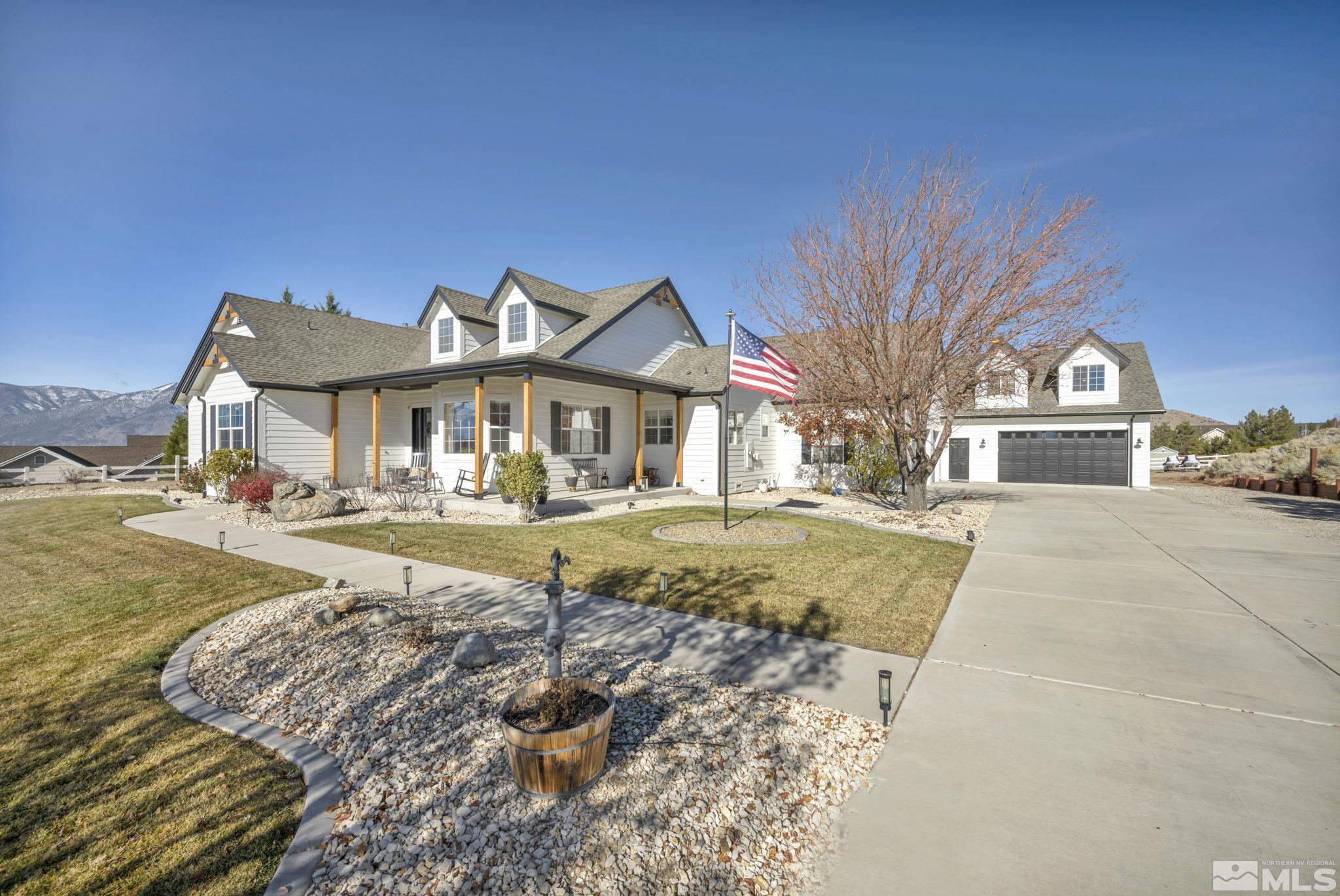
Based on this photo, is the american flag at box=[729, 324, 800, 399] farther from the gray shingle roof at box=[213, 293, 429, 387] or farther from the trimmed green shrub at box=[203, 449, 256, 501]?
the trimmed green shrub at box=[203, 449, 256, 501]

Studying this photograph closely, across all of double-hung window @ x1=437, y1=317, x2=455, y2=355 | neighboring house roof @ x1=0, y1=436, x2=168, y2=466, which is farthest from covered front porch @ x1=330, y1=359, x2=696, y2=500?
neighboring house roof @ x1=0, y1=436, x2=168, y2=466

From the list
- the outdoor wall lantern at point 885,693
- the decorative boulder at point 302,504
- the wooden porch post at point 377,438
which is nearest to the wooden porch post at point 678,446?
the wooden porch post at point 377,438

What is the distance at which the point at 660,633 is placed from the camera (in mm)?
5398

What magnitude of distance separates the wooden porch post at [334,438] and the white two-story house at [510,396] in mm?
66

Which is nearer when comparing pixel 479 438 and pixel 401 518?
pixel 401 518

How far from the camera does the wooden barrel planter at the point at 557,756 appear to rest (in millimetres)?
2756

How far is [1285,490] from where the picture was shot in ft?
65.2

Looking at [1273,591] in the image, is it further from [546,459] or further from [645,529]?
[546,459]

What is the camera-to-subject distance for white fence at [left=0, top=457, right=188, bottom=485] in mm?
21734

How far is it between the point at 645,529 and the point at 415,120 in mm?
11190

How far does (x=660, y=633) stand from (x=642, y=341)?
48.0 ft

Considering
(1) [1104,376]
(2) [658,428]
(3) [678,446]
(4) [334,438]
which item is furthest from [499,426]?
(1) [1104,376]

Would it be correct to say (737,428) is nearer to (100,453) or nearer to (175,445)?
(175,445)

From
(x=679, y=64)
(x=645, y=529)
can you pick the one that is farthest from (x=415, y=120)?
(x=645, y=529)
